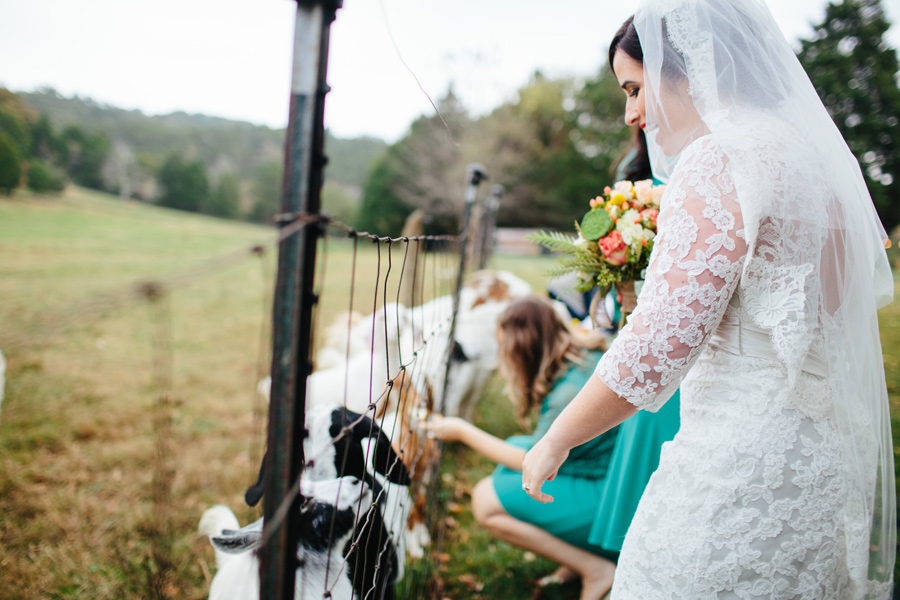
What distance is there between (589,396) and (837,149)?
3.16 feet

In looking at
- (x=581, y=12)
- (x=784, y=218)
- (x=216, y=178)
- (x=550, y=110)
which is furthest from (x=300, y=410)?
(x=550, y=110)

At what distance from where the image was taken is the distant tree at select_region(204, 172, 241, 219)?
66.2 feet

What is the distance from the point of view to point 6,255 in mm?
10141

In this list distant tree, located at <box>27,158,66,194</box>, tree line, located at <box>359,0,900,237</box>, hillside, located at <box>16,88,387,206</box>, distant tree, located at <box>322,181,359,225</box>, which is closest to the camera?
distant tree, located at <box>27,158,66,194</box>

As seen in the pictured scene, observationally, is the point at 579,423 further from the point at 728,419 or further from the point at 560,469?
the point at 560,469

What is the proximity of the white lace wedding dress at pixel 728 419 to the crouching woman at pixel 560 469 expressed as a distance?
1010 mm

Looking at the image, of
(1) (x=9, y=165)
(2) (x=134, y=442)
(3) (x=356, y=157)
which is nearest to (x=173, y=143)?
(3) (x=356, y=157)

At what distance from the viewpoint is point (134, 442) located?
12.4 feet

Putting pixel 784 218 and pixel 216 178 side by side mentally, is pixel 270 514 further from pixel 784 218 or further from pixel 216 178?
pixel 216 178

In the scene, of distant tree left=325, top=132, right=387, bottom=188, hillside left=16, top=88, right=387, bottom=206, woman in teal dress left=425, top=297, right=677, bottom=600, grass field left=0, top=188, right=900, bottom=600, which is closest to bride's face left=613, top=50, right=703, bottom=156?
grass field left=0, top=188, right=900, bottom=600

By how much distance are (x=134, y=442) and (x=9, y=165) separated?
31.1 feet

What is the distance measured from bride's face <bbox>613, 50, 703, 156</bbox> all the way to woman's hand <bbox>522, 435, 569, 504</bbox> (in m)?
0.91

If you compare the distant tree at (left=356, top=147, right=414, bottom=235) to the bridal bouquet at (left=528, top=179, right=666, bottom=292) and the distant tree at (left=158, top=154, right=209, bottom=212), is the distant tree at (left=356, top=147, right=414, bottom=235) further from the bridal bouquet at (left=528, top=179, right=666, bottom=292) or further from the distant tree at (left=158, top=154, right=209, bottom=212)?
the bridal bouquet at (left=528, top=179, right=666, bottom=292)

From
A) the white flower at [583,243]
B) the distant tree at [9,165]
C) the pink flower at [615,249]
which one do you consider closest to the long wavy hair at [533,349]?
the white flower at [583,243]
